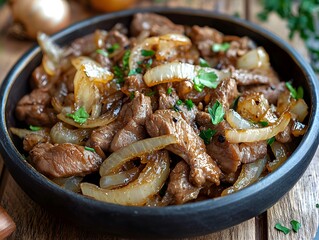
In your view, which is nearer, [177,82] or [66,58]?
[177,82]

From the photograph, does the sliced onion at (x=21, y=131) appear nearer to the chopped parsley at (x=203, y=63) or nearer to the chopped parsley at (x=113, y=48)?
the chopped parsley at (x=113, y=48)

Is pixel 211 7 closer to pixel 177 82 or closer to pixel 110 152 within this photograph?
pixel 177 82

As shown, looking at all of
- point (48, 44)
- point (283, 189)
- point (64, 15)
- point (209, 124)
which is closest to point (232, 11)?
point (64, 15)

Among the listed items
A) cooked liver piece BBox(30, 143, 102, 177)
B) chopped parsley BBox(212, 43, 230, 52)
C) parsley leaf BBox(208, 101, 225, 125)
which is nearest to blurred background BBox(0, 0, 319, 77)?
chopped parsley BBox(212, 43, 230, 52)

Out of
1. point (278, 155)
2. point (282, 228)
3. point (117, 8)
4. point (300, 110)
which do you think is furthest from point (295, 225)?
point (117, 8)

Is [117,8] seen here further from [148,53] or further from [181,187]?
[181,187]

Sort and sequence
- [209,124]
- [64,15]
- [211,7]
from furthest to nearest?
[211,7] < [64,15] < [209,124]
